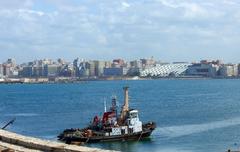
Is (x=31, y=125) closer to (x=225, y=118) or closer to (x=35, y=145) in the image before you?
(x=225, y=118)

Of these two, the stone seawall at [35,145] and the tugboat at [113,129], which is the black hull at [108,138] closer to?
the tugboat at [113,129]

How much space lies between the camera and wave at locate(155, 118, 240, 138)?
45719 millimetres

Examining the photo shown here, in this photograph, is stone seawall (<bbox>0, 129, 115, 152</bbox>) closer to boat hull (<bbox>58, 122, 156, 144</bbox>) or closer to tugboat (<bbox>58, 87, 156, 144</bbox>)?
boat hull (<bbox>58, 122, 156, 144</bbox>)

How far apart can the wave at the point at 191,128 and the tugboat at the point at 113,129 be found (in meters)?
4.19

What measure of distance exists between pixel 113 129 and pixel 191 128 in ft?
39.0

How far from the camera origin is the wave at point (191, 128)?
150 feet

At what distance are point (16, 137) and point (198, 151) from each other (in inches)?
807

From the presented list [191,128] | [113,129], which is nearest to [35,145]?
[113,129]

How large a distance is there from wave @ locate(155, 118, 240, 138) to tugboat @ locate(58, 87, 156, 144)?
419 cm

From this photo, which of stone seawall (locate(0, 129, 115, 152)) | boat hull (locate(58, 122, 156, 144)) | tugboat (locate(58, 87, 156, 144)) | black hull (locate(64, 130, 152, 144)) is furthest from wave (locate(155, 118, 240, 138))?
stone seawall (locate(0, 129, 115, 152))

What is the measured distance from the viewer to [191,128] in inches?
1967

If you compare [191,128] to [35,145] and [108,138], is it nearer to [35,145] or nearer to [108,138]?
[108,138]

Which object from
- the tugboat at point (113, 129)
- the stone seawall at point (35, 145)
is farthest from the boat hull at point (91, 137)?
the stone seawall at point (35, 145)

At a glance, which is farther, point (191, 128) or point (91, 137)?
point (191, 128)
